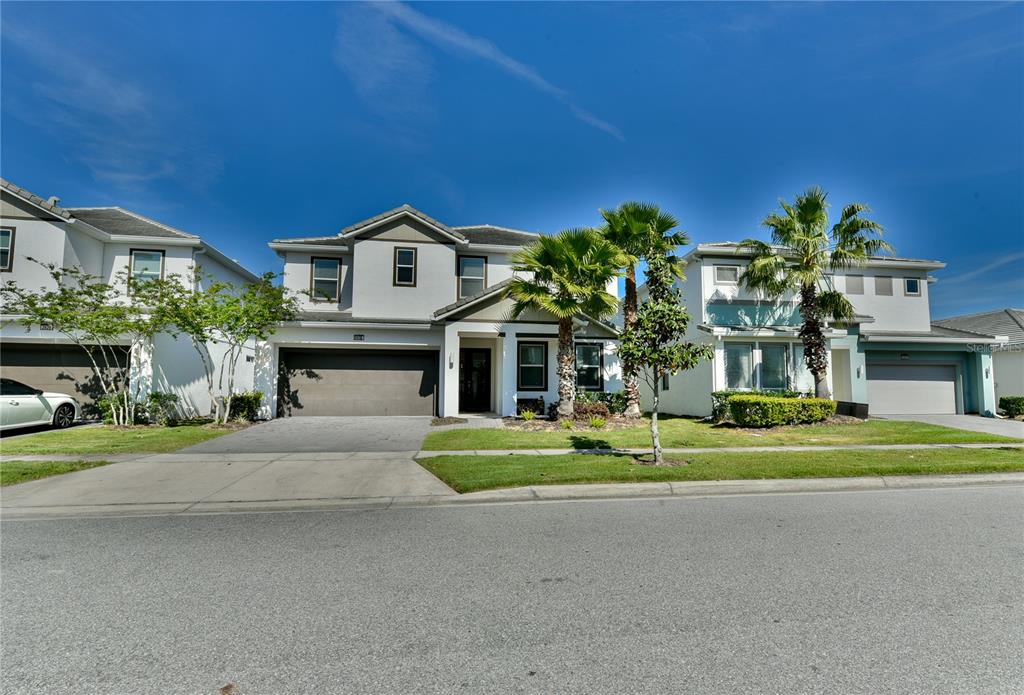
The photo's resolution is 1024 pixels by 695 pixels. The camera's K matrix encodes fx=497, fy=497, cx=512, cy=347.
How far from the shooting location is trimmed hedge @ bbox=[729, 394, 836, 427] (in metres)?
15.3

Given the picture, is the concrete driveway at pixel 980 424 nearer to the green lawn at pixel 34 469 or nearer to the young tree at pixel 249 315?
the young tree at pixel 249 315

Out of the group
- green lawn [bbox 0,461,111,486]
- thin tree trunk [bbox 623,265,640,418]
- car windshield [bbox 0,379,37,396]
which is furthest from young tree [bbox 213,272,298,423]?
thin tree trunk [bbox 623,265,640,418]

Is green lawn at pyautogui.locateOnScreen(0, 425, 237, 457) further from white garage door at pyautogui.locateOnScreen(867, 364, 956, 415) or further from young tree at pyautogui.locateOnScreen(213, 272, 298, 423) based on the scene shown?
white garage door at pyautogui.locateOnScreen(867, 364, 956, 415)

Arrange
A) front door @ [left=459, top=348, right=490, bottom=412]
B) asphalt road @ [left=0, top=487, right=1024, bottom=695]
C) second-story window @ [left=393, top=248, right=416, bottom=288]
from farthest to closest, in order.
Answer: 1. front door @ [left=459, top=348, right=490, bottom=412]
2. second-story window @ [left=393, top=248, right=416, bottom=288]
3. asphalt road @ [left=0, top=487, right=1024, bottom=695]

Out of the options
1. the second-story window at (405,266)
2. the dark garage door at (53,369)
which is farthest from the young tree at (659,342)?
the dark garage door at (53,369)

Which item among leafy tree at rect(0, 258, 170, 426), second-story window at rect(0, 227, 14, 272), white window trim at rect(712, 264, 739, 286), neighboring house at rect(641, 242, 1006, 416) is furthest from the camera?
white window trim at rect(712, 264, 739, 286)

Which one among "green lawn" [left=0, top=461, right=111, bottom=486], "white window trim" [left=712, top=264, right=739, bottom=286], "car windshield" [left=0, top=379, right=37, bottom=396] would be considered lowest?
"green lawn" [left=0, top=461, right=111, bottom=486]

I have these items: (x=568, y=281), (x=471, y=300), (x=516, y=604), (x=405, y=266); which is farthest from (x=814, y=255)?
(x=516, y=604)

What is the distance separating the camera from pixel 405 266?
751 inches

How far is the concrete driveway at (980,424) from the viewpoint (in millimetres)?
14427

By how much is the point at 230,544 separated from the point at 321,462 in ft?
14.7

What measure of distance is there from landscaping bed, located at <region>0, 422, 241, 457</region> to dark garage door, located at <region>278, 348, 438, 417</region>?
276 centimetres

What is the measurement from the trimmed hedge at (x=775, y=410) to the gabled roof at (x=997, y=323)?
1294 cm

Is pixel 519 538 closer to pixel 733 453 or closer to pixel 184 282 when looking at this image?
pixel 733 453
